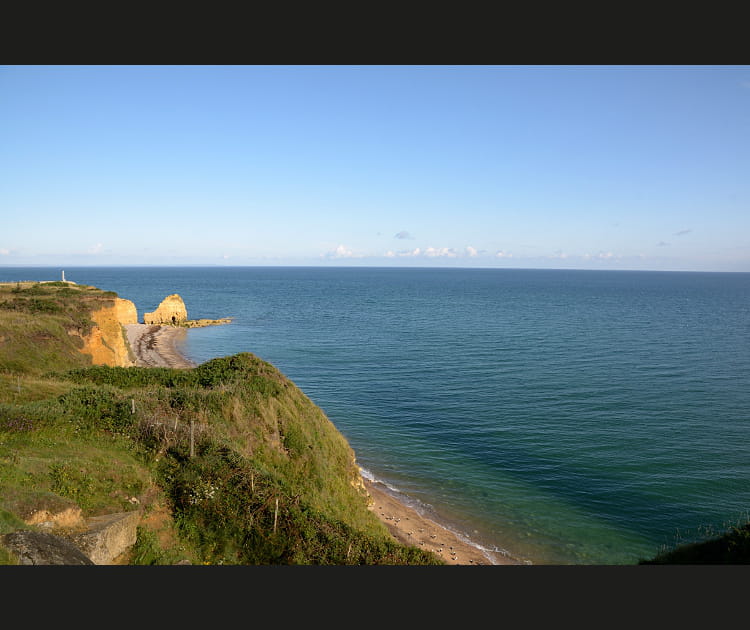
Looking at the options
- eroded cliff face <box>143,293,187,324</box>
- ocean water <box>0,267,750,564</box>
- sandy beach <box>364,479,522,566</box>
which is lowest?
sandy beach <box>364,479,522,566</box>

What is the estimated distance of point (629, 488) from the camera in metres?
31.0

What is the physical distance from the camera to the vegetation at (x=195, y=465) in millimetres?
15148

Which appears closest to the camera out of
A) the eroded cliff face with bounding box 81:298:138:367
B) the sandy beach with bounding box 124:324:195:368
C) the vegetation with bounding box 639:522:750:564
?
the vegetation with bounding box 639:522:750:564

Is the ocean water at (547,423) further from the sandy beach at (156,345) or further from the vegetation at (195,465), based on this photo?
the vegetation at (195,465)

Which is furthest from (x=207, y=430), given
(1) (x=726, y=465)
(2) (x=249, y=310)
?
(2) (x=249, y=310)

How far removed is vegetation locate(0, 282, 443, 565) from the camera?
1515 centimetres

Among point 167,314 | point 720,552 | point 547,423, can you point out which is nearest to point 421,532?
point 720,552

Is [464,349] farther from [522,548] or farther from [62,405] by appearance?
[62,405]

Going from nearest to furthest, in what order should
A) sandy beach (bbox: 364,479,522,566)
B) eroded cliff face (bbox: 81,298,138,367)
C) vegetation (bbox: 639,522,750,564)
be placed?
vegetation (bbox: 639,522,750,564) → sandy beach (bbox: 364,479,522,566) → eroded cliff face (bbox: 81,298,138,367)

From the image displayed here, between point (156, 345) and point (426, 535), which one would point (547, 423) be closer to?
point (426, 535)

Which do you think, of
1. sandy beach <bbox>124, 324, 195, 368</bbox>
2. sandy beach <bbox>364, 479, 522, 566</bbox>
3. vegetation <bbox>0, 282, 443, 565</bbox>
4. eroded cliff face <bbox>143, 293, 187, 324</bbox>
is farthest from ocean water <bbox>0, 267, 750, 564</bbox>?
eroded cliff face <bbox>143, 293, 187, 324</bbox>

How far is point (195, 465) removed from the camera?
1800cm

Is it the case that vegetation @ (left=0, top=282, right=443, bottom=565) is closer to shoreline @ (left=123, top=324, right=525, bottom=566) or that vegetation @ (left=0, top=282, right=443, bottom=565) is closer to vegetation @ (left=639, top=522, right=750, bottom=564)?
shoreline @ (left=123, top=324, right=525, bottom=566)

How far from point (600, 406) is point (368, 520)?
30.5 metres
